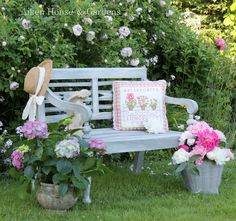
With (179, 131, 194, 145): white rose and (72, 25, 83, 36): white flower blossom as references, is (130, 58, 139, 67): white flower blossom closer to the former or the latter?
(72, 25, 83, 36): white flower blossom

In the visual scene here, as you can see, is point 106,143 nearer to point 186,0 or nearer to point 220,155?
point 220,155

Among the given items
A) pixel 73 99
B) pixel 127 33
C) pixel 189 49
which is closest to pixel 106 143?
pixel 73 99

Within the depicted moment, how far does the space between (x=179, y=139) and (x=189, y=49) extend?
202cm

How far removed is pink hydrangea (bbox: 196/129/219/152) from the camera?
164 inches

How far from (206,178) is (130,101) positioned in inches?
36.5

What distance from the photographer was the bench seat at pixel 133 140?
4.04 metres

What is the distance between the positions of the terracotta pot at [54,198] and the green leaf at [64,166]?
0.41ft

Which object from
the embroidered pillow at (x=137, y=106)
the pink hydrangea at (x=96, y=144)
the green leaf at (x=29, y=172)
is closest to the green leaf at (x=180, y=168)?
the embroidered pillow at (x=137, y=106)

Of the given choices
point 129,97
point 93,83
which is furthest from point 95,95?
point 129,97

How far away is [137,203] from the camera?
393cm

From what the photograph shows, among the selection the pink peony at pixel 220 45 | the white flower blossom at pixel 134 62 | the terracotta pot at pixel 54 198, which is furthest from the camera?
the pink peony at pixel 220 45

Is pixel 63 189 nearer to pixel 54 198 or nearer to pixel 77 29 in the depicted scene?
pixel 54 198

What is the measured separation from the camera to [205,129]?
4.23 metres

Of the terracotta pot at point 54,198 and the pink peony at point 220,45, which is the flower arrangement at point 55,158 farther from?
the pink peony at point 220,45
